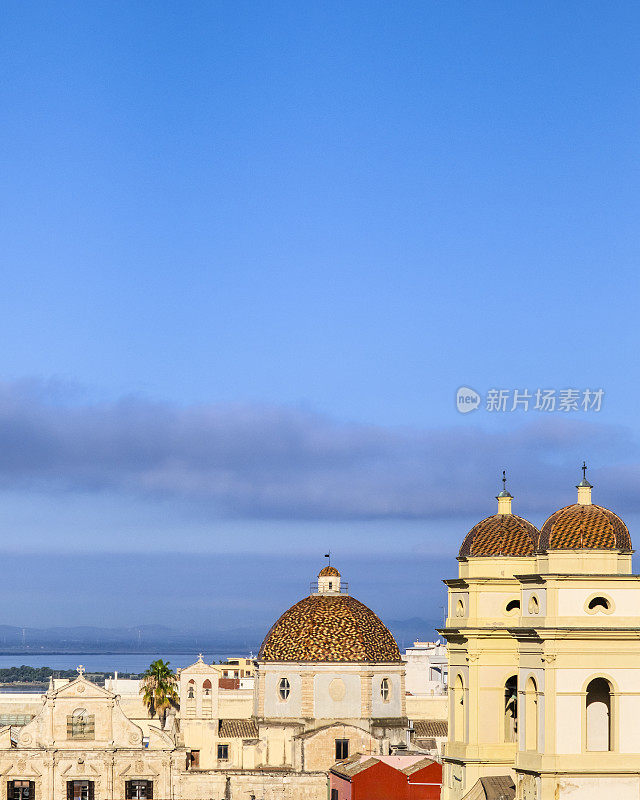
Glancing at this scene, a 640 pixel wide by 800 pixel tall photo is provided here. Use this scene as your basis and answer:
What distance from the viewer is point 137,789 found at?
74688 millimetres

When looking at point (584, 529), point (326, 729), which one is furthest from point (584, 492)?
point (326, 729)

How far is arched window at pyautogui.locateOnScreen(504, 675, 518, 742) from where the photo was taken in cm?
4669

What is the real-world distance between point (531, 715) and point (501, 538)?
8.39m

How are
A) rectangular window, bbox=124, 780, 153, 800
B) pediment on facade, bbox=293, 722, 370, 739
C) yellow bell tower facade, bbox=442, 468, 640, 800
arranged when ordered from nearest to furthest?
yellow bell tower facade, bbox=442, 468, 640, 800 < rectangular window, bbox=124, 780, 153, 800 < pediment on facade, bbox=293, 722, 370, 739

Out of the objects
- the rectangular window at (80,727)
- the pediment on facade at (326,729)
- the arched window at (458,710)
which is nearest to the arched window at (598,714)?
the arched window at (458,710)

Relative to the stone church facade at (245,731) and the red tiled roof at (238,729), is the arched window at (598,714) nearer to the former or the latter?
the stone church facade at (245,731)

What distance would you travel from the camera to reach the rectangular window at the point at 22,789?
7381cm

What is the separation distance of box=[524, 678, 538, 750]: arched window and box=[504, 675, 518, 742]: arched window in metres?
5.97

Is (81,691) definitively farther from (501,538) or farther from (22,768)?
(501,538)

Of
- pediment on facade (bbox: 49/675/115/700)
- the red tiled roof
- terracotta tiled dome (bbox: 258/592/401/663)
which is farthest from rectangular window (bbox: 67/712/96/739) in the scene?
terracotta tiled dome (bbox: 258/592/401/663)

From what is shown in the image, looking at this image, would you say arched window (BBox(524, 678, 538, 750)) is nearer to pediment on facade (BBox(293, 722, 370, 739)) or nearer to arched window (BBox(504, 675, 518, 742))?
arched window (BBox(504, 675, 518, 742))

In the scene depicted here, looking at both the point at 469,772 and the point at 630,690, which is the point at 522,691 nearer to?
the point at 630,690

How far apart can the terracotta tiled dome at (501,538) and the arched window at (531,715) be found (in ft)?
23.8

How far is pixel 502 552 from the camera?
47719 millimetres
